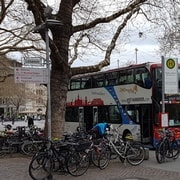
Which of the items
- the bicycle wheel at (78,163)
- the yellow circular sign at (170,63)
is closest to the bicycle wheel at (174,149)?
the yellow circular sign at (170,63)

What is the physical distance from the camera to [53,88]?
51.3ft

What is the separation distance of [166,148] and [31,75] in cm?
614

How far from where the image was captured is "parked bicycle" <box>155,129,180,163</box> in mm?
13883

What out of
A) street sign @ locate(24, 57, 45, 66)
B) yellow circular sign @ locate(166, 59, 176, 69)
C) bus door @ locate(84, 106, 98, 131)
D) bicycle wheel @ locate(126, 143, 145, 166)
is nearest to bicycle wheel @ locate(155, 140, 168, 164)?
bicycle wheel @ locate(126, 143, 145, 166)

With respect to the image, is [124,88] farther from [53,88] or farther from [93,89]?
[53,88]

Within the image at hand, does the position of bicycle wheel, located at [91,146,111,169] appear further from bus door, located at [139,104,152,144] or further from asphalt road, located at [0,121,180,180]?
bus door, located at [139,104,152,144]

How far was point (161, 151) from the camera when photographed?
14055 mm

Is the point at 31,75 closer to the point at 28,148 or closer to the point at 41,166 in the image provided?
the point at 41,166

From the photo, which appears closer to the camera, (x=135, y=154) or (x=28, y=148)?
(x=135, y=154)

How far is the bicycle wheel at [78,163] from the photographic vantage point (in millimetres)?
10945

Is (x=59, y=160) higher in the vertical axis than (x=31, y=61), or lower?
lower

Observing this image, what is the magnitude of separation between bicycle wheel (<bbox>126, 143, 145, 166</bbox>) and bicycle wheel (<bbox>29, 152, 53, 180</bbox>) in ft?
12.1

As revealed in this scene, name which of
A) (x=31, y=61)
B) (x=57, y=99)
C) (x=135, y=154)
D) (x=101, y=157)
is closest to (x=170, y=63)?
(x=135, y=154)

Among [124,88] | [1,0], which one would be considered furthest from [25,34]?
[124,88]
